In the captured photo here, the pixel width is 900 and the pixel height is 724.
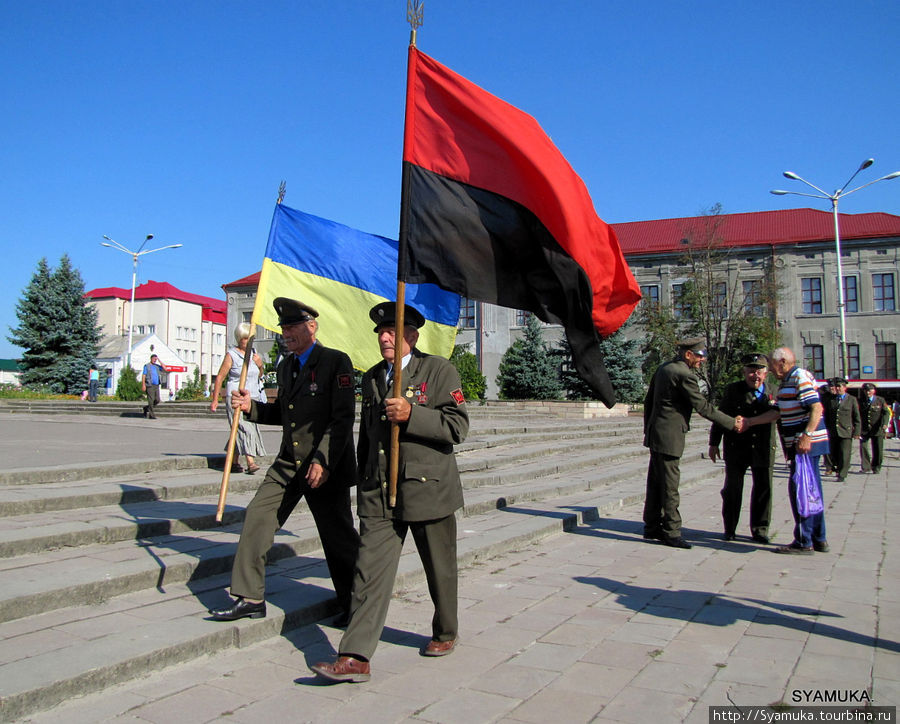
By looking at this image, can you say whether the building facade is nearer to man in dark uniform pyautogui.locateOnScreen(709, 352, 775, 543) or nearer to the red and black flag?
man in dark uniform pyautogui.locateOnScreen(709, 352, 775, 543)

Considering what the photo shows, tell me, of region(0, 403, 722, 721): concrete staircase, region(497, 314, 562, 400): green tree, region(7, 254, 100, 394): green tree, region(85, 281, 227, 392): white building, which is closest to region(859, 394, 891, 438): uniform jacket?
region(0, 403, 722, 721): concrete staircase

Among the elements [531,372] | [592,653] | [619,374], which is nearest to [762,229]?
[619,374]

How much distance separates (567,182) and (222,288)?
64.7 m

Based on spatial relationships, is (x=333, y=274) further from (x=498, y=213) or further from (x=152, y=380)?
(x=152, y=380)

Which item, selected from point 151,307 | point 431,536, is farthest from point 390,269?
point 151,307

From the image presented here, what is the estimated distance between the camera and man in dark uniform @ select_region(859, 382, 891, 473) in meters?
15.8

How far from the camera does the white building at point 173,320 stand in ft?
280

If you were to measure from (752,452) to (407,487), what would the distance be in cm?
496

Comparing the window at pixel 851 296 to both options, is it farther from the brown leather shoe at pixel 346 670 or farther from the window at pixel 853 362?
the brown leather shoe at pixel 346 670

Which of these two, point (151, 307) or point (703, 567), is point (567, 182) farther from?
point (151, 307)

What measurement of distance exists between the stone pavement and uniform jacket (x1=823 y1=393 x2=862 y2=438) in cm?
800

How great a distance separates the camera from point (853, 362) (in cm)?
5034

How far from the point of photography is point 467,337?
56719 millimetres

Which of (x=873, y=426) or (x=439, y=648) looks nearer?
(x=439, y=648)
